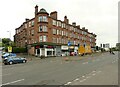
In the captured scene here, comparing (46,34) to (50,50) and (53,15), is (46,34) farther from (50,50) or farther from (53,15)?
(53,15)

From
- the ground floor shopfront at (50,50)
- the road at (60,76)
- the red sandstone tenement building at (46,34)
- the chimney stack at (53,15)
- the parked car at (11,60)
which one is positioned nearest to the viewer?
the road at (60,76)

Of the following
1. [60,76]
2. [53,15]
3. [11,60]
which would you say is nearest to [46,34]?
[53,15]

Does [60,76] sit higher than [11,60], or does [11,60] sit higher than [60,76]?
[11,60]

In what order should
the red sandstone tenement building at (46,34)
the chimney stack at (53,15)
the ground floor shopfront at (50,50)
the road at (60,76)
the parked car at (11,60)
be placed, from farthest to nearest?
the chimney stack at (53,15), the red sandstone tenement building at (46,34), the ground floor shopfront at (50,50), the parked car at (11,60), the road at (60,76)

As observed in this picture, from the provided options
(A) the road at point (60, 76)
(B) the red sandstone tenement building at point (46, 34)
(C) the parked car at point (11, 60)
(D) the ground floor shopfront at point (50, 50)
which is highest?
(B) the red sandstone tenement building at point (46, 34)

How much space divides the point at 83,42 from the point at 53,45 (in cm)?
3779

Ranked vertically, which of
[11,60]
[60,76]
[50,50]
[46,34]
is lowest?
[60,76]

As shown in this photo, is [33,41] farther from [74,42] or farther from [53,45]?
[74,42]

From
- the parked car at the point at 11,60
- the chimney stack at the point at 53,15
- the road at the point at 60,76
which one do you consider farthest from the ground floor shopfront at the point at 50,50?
the road at the point at 60,76

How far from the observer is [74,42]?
309 feet

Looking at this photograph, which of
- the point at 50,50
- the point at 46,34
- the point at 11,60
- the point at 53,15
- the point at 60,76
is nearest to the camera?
the point at 60,76

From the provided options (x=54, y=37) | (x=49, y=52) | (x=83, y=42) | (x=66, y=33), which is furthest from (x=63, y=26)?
(x=83, y=42)

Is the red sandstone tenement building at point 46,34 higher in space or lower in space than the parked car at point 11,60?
higher

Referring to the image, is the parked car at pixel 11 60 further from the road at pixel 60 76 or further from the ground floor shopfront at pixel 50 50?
the ground floor shopfront at pixel 50 50
